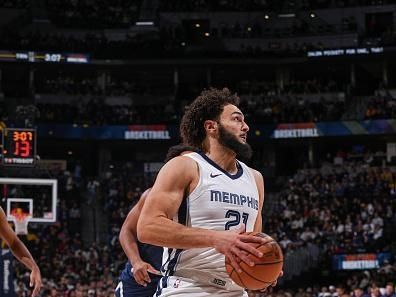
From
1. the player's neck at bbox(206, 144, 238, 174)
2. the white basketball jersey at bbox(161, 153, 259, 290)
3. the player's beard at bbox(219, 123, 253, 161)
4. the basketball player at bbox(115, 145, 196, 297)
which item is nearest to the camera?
the white basketball jersey at bbox(161, 153, 259, 290)

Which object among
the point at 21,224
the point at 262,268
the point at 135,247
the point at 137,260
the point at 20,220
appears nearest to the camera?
the point at 262,268

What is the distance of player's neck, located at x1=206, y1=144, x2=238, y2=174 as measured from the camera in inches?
217

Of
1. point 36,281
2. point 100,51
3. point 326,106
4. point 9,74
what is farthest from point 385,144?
point 36,281

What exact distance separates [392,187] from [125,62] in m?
16.3

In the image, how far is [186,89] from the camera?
44.4m

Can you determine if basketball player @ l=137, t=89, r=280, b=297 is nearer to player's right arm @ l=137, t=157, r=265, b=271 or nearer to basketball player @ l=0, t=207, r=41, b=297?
player's right arm @ l=137, t=157, r=265, b=271

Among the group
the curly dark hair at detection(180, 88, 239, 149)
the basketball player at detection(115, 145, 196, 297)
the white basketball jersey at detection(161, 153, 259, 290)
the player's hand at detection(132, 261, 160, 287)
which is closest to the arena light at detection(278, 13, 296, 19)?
the basketball player at detection(115, 145, 196, 297)

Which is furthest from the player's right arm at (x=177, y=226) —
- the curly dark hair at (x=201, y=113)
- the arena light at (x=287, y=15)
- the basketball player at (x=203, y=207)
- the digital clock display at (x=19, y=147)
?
the arena light at (x=287, y=15)

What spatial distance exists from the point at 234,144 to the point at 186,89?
3913 cm

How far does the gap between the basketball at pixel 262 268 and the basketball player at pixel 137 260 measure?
1956mm

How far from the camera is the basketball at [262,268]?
187 inches

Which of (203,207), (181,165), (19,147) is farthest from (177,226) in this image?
(19,147)

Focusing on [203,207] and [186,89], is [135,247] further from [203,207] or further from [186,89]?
[186,89]

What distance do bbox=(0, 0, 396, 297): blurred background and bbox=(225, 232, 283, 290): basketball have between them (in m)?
26.6
